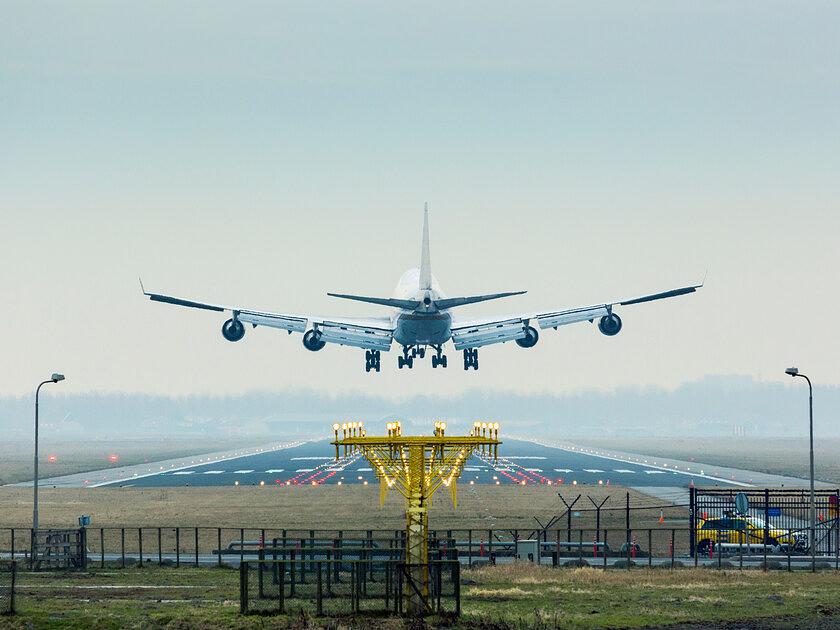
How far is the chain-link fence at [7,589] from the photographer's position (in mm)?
40188

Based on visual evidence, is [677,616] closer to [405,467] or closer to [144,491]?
[405,467]

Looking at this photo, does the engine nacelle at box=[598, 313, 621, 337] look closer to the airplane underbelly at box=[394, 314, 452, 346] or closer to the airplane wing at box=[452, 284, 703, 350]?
the airplane wing at box=[452, 284, 703, 350]

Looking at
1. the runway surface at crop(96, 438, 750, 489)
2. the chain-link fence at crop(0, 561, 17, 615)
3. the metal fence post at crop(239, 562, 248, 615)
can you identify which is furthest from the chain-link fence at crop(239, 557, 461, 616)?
the runway surface at crop(96, 438, 750, 489)

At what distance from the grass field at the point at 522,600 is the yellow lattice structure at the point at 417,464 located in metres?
2.17

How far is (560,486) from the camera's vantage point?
131375mm

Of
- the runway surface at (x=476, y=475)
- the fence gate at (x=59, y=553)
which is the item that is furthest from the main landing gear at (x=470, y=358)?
the runway surface at (x=476, y=475)

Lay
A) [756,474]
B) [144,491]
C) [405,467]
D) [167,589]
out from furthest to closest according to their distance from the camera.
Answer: [756,474]
[144,491]
[167,589]
[405,467]

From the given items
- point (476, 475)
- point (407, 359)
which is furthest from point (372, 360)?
point (476, 475)

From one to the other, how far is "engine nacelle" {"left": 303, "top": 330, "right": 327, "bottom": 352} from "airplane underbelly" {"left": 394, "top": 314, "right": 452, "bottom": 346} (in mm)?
5471

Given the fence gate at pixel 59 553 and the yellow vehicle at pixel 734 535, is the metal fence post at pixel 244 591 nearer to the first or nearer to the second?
the fence gate at pixel 59 553

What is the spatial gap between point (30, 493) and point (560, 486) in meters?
60.6

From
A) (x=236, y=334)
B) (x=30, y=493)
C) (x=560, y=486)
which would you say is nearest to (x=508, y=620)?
(x=236, y=334)

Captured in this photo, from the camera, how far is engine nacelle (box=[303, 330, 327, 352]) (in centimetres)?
8031

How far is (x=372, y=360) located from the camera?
84.9 meters
